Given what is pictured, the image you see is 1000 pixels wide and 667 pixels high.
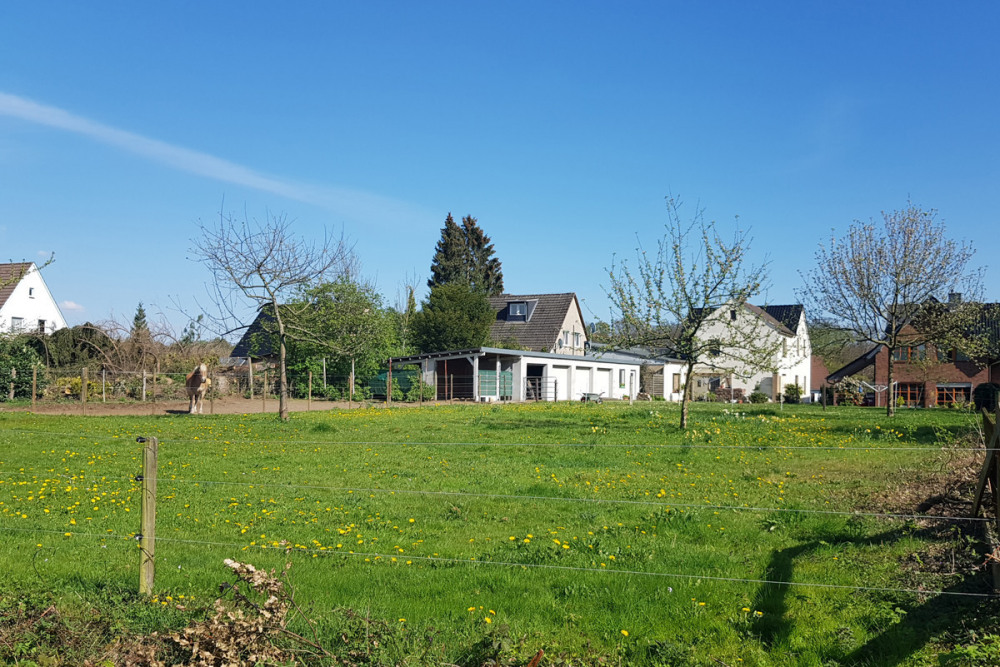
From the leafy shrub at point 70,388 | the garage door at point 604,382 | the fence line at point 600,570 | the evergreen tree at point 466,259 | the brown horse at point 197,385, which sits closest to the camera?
the fence line at point 600,570

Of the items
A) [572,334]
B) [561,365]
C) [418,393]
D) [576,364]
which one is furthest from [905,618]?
[572,334]

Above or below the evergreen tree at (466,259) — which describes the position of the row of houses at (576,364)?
below

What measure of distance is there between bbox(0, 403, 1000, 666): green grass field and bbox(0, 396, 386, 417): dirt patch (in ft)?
46.2

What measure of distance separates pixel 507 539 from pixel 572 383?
43.6 meters

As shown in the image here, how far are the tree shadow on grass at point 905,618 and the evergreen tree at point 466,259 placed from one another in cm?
7171

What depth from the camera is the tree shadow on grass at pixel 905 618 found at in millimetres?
4660

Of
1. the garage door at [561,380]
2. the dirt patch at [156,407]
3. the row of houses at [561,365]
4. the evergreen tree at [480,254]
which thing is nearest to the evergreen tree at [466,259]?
the evergreen tree at [480,254]

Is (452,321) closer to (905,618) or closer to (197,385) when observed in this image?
(197,385)

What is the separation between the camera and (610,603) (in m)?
5.53

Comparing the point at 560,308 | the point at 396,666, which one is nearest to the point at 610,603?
the point at 396,666

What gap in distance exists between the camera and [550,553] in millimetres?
6734

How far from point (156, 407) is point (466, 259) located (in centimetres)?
5305

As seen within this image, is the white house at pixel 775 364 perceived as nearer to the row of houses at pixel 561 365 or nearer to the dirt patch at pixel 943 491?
the row of houses at pixel 561 365

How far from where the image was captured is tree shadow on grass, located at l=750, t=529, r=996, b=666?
4.66 meters
